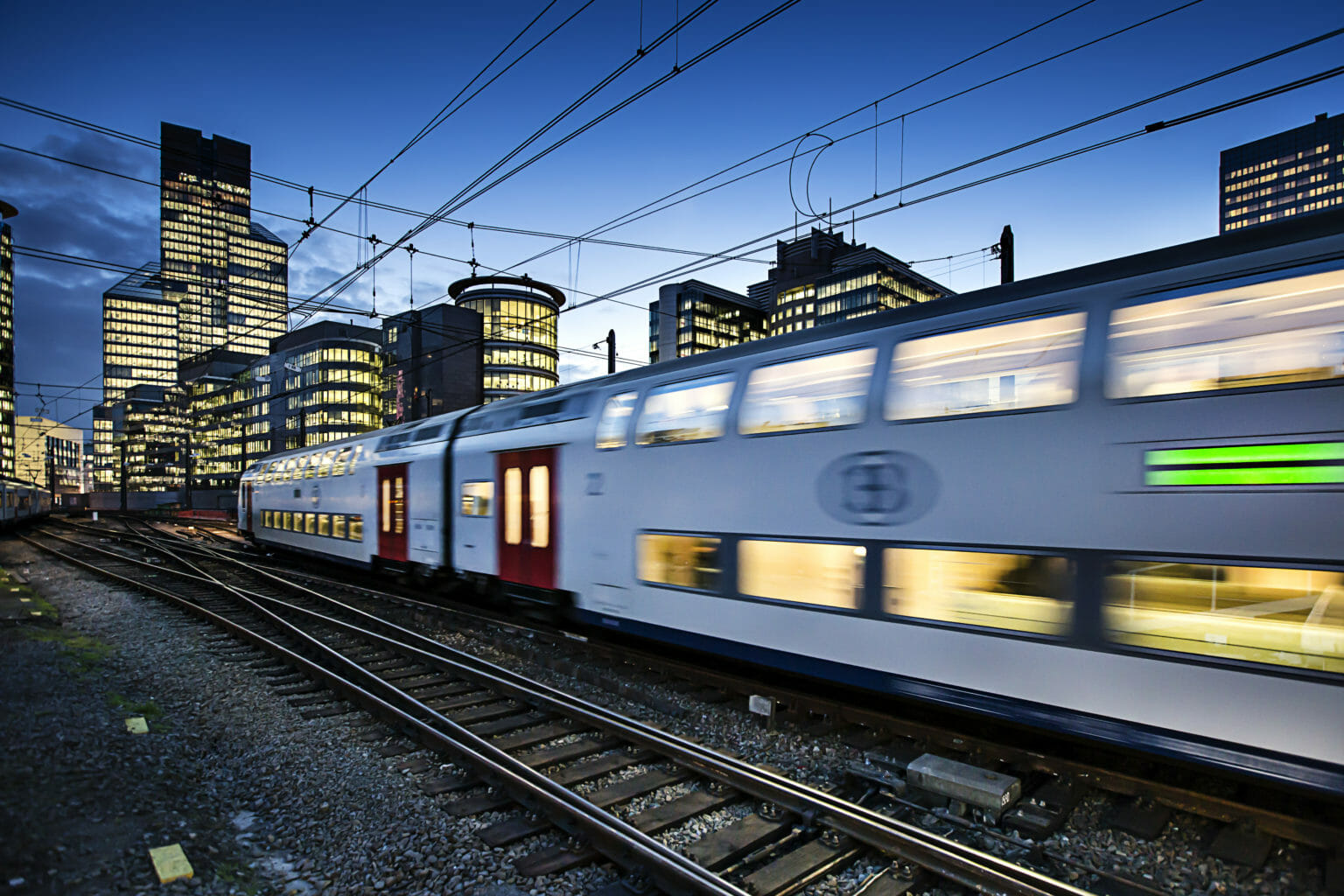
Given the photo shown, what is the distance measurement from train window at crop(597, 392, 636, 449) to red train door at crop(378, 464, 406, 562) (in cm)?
738

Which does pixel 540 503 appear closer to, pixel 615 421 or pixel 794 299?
pixel 615 421

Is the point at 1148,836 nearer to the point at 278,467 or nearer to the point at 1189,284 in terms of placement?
the point at 1189,284

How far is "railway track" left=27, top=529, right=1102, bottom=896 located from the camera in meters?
4.19

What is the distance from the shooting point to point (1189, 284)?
15.4ft

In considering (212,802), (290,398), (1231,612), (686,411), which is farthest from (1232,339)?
(290,398)

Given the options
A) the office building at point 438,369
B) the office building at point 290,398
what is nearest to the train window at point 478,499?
the office building at point 438,369

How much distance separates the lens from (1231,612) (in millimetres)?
4328

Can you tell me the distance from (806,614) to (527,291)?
309 feet

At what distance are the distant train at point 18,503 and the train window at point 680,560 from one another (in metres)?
47.9

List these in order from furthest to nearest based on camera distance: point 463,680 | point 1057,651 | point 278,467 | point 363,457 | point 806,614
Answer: point 278,467 < point 363,457 < point 463,680 < point 806,614 < point 1057,651

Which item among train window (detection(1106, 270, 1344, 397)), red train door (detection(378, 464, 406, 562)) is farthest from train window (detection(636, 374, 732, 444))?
red train door (detection(378, 464, 406, 562))

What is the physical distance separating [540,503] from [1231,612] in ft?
27.8

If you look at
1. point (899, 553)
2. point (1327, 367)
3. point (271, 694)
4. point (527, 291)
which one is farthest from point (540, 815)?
point (527, 291)

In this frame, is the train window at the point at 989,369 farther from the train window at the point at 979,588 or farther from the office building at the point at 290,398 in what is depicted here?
the office building at the point at 290,398
